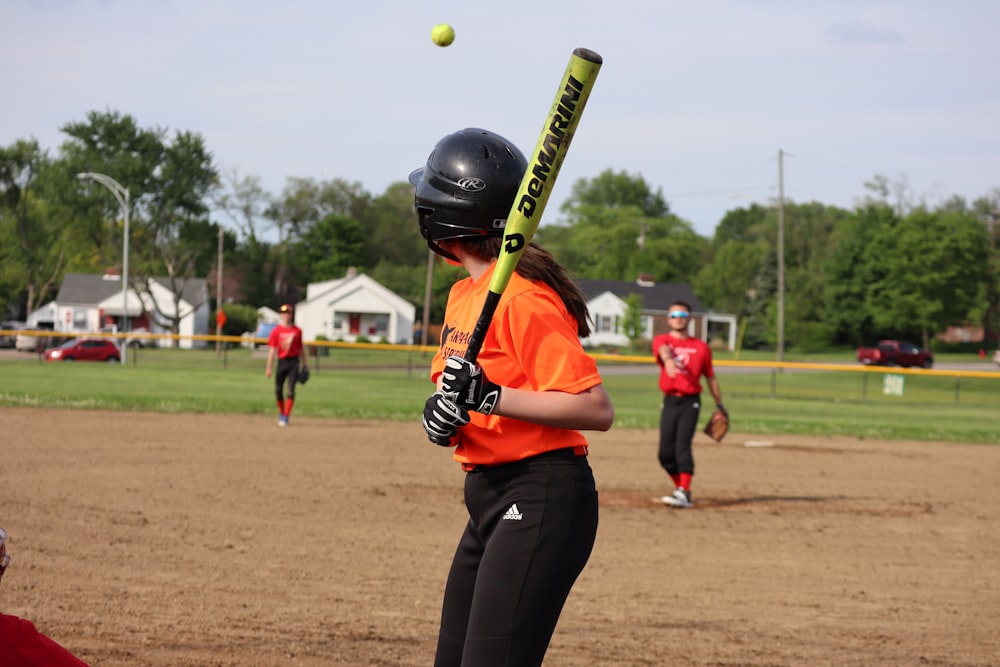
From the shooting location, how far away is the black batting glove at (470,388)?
2787 millimetres

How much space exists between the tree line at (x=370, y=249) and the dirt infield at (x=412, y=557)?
3709 centimetres

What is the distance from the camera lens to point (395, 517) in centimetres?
985

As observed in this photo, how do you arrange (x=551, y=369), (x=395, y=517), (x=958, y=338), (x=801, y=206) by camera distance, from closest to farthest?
(x=551, y=369) → (x=395, y=517) → (x=958, y=338) → (x=801, y=206)

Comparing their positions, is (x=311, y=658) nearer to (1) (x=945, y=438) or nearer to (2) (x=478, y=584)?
(2) (x=478, y=584)

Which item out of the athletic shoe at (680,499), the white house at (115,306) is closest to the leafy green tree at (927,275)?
the white house at (115,306)

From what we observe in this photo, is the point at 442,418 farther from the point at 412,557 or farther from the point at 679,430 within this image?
the point at 679,430

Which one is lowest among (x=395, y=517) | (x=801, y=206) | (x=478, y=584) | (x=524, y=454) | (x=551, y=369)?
(x=395, y=517)

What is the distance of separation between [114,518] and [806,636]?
226 inches

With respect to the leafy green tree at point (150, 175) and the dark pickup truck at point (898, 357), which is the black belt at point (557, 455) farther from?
the leafy green tree at point (150, 175)

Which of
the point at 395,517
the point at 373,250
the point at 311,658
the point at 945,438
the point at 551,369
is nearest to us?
the point at 551,369

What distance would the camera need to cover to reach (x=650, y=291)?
8756 centimetres

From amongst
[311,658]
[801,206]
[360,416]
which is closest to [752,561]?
[311,658]

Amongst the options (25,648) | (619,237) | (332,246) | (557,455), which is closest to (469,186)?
(557,455)

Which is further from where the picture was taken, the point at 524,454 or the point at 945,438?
the point at 945,438
